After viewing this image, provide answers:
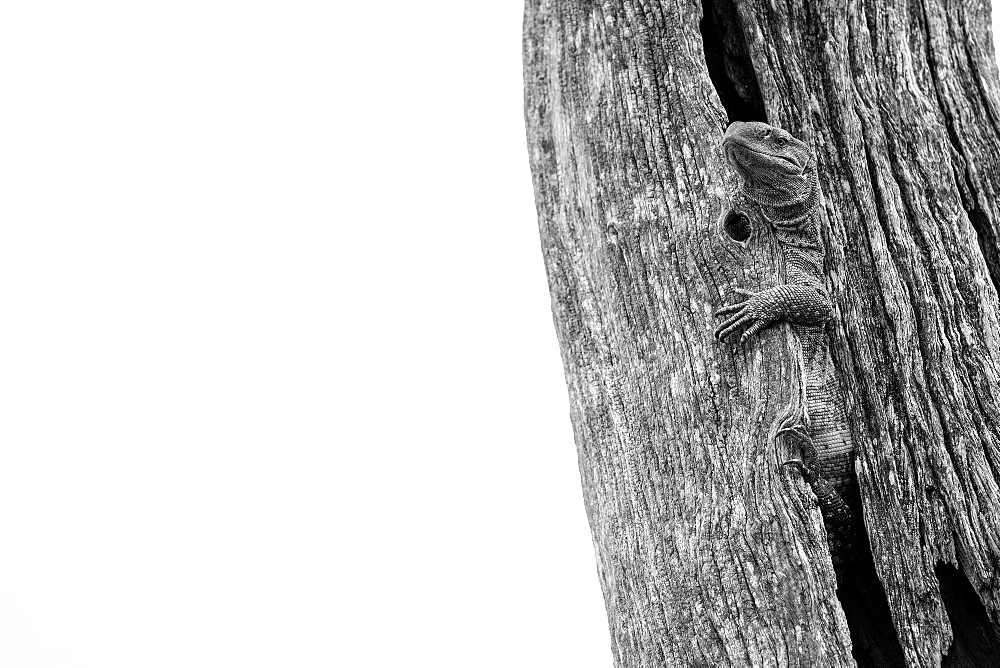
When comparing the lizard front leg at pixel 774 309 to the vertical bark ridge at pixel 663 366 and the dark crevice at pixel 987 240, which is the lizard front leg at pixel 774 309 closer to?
the vertical bark ridge at pixel 663 366

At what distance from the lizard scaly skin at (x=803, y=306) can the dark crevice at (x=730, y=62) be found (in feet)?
1.00

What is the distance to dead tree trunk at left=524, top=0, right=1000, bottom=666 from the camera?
227 cm

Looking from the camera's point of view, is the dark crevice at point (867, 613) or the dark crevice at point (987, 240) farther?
the dark crevice at point (987, 240)

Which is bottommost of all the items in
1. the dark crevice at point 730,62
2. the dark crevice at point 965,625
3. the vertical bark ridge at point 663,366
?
the dark crevice at point 965,625

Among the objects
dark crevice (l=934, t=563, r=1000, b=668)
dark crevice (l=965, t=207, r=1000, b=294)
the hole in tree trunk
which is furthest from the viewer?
dark crevice (l=965, t=207, r=1000, b=294)

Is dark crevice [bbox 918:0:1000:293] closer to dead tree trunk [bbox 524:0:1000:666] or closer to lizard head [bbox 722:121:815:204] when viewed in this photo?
dead tree trunk [bbox 524:0:1000:666]

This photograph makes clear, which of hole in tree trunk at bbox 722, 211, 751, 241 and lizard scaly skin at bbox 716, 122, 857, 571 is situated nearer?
lizard scaly skin at bbox 716, 122, 857, 571

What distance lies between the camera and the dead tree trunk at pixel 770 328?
227cm

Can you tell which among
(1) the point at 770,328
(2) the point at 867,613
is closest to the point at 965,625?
(2) the point at 867,613

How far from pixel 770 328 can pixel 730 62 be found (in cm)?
79

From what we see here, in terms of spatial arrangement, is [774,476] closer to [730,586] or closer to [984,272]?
[730,586]

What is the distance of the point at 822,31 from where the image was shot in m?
2.72

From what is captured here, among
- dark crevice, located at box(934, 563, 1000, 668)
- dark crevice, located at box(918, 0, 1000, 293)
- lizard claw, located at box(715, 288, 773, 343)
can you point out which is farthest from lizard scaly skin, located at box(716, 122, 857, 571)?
dark crevice, located at box(918, 0, 1000, 293)

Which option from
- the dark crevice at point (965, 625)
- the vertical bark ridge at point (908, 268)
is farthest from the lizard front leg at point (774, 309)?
the dark crevice at point (965, 625)
